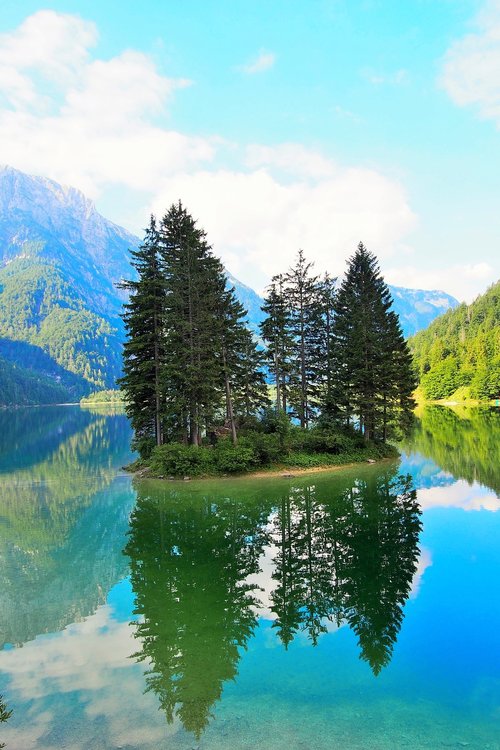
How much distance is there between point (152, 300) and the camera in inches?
1449

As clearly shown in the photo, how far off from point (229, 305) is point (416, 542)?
25405 millimetres

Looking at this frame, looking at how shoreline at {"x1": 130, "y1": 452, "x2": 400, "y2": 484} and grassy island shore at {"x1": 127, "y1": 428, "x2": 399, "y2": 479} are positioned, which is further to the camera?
grassy island shore at {"x1": 127, "y1": 428, "x2": 399, "y2": 479}

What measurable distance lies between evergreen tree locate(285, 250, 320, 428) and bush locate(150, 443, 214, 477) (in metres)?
12.3

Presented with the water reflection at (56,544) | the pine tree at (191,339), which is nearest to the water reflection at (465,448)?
the pine tree at (191,339)

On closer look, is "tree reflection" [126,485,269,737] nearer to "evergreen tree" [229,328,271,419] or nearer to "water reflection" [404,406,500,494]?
"water reflection" [404,406,500,494]

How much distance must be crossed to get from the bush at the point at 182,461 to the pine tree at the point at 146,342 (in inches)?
156

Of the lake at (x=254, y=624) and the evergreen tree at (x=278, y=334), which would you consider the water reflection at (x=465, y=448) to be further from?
the evergreen tree at (x=278, y=334)

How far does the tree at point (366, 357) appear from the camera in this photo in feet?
128

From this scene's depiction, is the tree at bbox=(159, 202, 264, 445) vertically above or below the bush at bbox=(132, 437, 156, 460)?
above

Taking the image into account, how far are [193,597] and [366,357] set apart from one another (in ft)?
97.1

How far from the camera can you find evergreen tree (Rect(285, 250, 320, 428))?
4297 cm

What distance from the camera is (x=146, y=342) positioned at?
36375 millimetres

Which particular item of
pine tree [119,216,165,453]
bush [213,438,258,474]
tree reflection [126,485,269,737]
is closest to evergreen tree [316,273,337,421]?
bush [213,438,258,474]

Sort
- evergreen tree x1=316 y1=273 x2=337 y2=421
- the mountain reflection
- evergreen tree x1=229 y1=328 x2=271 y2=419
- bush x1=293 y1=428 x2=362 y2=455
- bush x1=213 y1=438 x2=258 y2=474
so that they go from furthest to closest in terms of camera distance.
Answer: evergreen tree x1=316 y1=273 x2=337 y2=421 < evergreen tree x1=229 y1=328 x2=271 y2=419 < bush x1=293 y1=428 x2=362 y2=455 < bush x1=213 y1=438 x2=258 y2=474 < the mountain reflection
